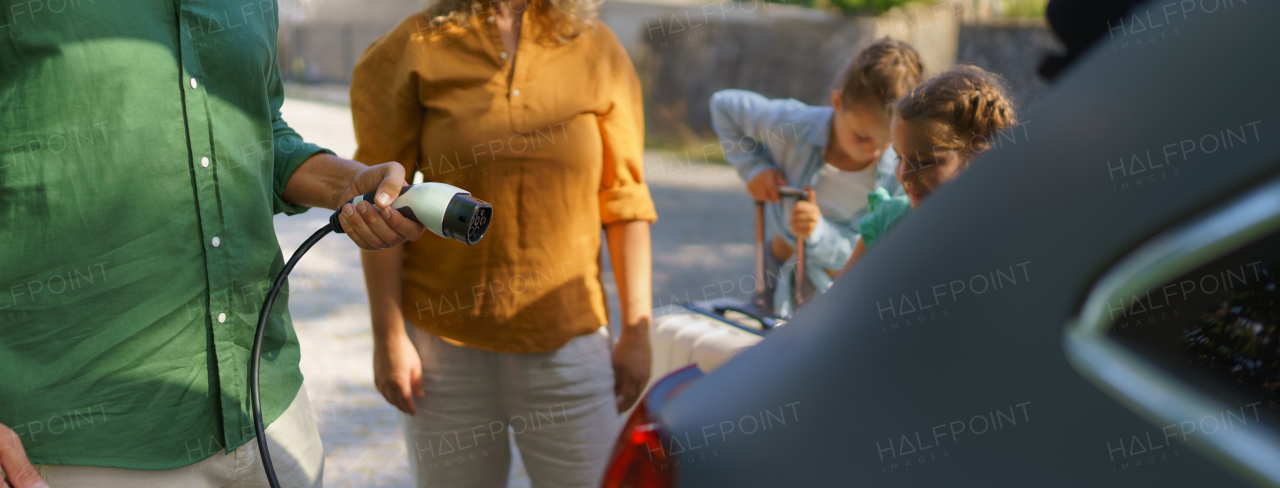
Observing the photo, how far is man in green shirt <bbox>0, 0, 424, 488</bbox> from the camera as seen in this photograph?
4.21ft

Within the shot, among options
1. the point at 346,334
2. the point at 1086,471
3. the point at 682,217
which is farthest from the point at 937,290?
the point at 682,217

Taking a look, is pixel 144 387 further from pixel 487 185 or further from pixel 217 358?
pixel 487 185

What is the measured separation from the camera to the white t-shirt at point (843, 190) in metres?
3.00

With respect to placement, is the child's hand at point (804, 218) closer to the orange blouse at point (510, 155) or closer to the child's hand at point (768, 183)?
the child's hand at point (768, 183)

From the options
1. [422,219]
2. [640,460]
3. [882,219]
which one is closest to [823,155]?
[882,219]

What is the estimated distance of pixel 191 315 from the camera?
1449 mm

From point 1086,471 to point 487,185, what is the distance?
1457 mm

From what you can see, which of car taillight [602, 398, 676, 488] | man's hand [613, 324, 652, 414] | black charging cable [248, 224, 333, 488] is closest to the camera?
car taillight [602, 398, 676, 488]

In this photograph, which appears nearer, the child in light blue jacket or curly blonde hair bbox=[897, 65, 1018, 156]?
curly blonde hair bbox=[897, 65, 1018, 156]

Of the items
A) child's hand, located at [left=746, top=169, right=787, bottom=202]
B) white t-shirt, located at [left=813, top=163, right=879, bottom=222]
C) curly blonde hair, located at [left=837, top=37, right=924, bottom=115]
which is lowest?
white t-shirt, located at [left=813, top=163, right=879, bottom=222]

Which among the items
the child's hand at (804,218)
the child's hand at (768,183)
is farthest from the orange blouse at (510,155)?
the child's hand at (768,183)

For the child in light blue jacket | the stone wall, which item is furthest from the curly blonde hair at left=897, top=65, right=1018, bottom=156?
the stone wall

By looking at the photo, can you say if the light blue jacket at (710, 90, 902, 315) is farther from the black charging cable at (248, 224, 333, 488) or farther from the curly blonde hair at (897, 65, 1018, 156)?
the black charging cable at (248, 224, 333, 488)

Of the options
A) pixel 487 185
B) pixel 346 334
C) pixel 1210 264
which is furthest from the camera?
pixel 346 334
